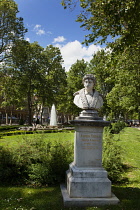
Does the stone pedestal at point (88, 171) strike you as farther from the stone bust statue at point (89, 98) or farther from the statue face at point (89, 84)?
the statue face at point (89, 84)

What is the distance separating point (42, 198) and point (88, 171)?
156 cm

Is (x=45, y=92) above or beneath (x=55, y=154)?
above

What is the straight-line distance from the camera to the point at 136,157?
36.9 feet

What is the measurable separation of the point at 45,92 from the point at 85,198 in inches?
1373

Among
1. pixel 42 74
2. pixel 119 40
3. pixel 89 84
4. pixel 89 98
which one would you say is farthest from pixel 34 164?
pixel 42 74

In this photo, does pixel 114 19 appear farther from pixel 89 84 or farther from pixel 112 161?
pixel 112 161

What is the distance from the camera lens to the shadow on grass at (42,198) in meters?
5.18

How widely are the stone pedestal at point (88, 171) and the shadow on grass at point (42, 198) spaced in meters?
0.25

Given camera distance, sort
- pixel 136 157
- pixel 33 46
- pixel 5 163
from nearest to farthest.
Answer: pixel 5 163, pixel 136 157, pixel 33 46

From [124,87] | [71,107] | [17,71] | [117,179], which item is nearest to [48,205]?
[117,179]

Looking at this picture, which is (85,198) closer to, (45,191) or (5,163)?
(45,191)

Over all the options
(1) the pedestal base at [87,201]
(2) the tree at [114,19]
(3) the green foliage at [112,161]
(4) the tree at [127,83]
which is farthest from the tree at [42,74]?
(1) the pedestal base at [87,201]

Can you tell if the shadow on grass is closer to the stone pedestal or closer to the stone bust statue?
the stone pedestal

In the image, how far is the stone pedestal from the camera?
541 cm
